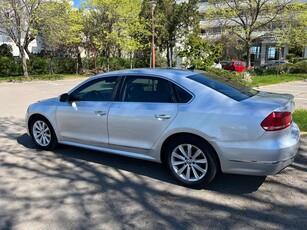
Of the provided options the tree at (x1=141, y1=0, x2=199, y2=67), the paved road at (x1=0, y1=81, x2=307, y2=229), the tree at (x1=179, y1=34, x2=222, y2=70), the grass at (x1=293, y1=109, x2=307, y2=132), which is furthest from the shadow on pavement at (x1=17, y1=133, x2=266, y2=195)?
the tree at (x1=141, y1=0, x2=199, y2=67)

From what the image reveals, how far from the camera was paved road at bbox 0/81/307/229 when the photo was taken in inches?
124

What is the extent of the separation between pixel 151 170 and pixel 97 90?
1.50m

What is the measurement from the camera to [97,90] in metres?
4.70

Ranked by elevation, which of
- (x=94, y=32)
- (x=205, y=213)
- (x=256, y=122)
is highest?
(x=94, y=32)

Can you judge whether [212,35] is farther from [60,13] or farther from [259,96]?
[259,96]

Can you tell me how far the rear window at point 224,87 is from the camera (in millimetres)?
3854

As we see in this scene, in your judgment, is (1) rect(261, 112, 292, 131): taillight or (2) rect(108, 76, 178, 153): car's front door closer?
(1) rect(261, 112, 292, 131): taillight

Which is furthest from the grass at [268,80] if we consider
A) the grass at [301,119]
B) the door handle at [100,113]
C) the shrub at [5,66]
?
the shrub at [5,66]

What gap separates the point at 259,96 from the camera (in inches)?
159

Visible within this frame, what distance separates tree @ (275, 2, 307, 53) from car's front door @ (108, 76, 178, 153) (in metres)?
20.0

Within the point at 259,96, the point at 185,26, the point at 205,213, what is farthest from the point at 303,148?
the point at 185,26

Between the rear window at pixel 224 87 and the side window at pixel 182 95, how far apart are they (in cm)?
26

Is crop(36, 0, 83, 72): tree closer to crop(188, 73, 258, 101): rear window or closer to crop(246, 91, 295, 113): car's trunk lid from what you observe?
crop(188, 73, 258, 101): rear window

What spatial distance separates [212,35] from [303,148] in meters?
31.0
